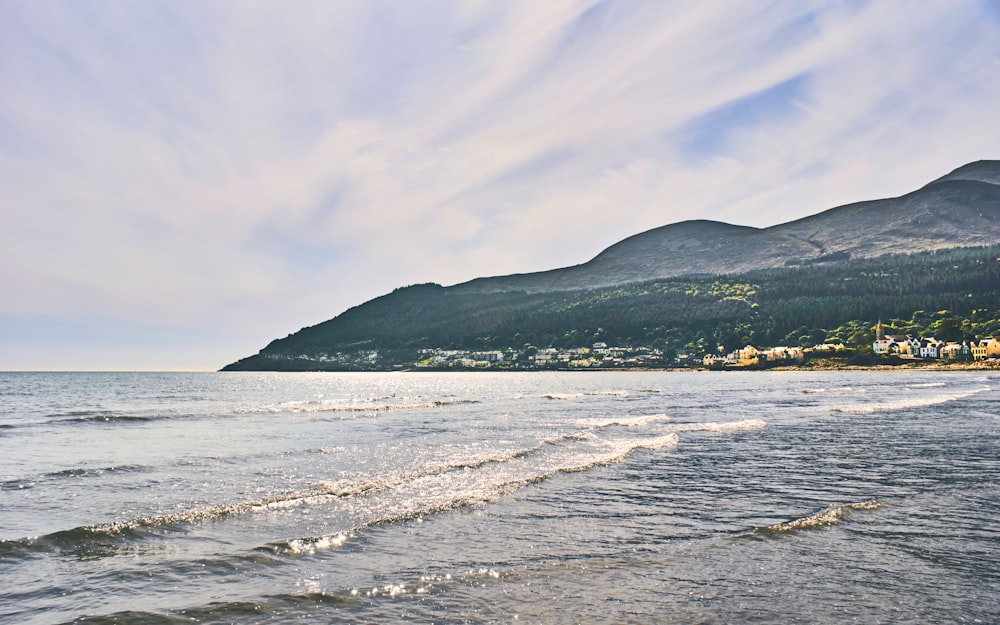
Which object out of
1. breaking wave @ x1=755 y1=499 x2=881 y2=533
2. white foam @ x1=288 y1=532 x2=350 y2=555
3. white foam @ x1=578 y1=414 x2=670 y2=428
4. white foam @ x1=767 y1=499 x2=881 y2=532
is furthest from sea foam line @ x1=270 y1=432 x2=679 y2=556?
white foam @ x1=578 y1=414 x2=670 y2=428

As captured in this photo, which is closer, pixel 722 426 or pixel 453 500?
pixel 453 500

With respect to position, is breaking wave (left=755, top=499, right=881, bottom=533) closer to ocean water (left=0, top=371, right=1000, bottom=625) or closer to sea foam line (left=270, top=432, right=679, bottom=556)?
ocean water (left=0, top=371, right=1000, bottom=625)

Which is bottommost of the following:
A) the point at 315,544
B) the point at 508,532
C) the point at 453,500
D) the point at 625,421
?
the point at 625,421

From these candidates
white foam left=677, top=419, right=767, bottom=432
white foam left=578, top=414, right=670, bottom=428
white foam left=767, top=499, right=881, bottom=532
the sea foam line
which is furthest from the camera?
white foam left=578, top=414, right=670, bottom=428

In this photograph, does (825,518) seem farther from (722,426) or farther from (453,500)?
(722,426)

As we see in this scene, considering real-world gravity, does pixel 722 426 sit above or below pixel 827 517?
below

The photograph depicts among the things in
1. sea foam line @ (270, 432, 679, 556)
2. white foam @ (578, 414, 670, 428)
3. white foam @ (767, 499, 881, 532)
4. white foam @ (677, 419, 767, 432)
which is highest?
sea foam line @ (270, 432, 679, 556)

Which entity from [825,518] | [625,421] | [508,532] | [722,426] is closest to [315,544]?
[508,532]

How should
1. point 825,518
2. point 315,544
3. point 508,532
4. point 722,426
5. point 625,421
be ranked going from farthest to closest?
point 625,421
point 722,426
point 825,518
point 508,532
point 315,544

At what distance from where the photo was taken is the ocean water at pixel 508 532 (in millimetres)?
8922

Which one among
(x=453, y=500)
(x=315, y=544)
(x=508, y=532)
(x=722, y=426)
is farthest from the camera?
(x=722, y=426)

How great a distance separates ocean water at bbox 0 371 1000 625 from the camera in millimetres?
8922

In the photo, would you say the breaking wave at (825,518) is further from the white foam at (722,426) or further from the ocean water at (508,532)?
the white foam at (722,426)

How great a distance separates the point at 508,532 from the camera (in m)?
Result: 12.9
